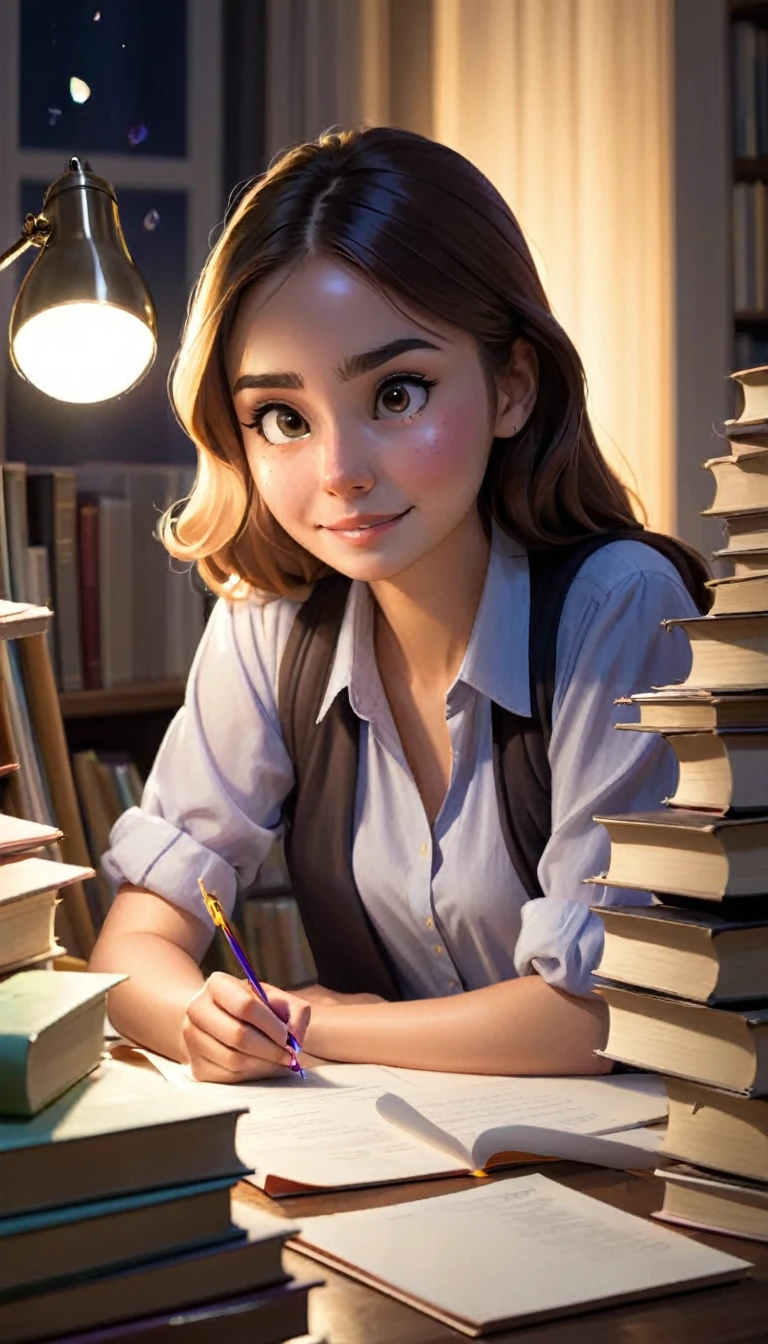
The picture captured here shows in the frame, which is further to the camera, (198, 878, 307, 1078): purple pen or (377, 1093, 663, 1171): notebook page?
(198, 878, 307, 1078): purple pen

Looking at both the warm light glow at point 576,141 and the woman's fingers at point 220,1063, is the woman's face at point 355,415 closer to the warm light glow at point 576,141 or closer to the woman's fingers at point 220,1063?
the woman's fingers at point 220,1063

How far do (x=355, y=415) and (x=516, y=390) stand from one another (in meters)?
0.23

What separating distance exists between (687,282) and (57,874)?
2611 millimetres

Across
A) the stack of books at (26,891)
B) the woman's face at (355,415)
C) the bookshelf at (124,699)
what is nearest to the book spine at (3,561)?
the bookshelf at (124,699)

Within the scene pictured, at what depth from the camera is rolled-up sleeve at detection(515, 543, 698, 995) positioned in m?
1.35

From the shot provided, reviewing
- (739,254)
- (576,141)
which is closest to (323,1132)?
(576,141)

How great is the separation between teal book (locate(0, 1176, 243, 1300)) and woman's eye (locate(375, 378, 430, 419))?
2.61 feet

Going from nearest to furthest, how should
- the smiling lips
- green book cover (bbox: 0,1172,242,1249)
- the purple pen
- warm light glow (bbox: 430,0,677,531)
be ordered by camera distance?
green book cover (bbox: 0,1172,242,1249), the purple pen, the smiling lips, warm light glow (bbox: 430,0,677,531)

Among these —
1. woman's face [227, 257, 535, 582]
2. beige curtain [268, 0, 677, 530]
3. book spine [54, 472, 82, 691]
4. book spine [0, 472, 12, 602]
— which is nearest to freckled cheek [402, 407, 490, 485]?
woman's face [227, 257, 535, 582]

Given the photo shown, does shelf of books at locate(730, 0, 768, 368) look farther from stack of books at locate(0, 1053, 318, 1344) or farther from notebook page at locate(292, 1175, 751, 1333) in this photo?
stack of books at locate(0, 1053, 318, 1344)

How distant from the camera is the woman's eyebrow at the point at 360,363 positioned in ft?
4.41

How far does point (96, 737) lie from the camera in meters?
2.98

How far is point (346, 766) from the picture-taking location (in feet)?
5.25

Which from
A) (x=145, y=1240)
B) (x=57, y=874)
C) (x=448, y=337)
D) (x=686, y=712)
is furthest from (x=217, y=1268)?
(x=448, y=337)
